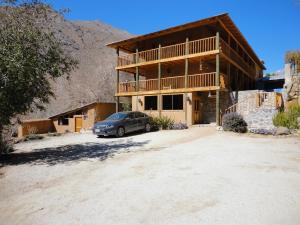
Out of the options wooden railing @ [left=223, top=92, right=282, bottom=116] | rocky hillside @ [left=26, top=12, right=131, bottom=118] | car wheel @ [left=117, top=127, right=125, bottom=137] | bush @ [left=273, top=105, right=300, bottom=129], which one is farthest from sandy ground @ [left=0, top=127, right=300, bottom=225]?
rocky hillside @ [left=26, top=12, right=131, bottom=118]

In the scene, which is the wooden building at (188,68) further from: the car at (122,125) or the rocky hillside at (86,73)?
the rocky hillside at (86,73)

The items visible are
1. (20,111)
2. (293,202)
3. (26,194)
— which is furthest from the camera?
(20,111)

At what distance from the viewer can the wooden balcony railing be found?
1972 cm

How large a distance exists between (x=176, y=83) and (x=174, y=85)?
0.24 m

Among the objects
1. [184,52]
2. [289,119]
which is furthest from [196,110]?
[289,119]

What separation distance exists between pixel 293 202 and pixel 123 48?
2342 cm

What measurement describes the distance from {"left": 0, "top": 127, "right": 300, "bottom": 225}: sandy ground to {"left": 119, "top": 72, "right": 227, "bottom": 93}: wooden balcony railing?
10.3m

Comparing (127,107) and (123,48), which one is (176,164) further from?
(123,48)

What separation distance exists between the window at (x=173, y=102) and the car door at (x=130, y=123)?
4800 millimetres

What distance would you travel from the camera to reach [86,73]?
171 ft

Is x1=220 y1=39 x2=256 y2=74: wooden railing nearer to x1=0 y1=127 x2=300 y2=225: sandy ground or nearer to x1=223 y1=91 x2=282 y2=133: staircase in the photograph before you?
x1=223 y1=91 x2=282 y2=133: staircase

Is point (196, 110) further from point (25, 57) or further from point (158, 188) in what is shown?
point (158, 188)

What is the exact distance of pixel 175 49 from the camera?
21.8m

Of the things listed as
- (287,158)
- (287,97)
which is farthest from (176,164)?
(287,97)
